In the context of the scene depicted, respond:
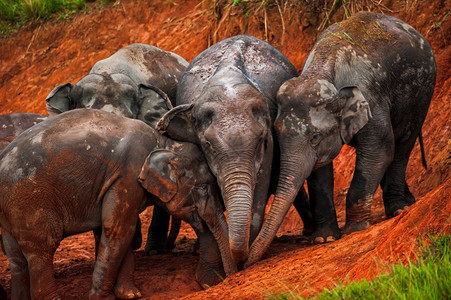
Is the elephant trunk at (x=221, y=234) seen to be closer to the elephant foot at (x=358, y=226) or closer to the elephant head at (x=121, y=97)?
the elephant foot at (x=358, y=226)

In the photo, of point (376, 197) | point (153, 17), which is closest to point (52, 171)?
point (376, 197)

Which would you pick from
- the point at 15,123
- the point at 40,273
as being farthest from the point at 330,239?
the point at 15,123

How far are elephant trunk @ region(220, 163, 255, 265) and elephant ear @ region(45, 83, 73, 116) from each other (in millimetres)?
2974

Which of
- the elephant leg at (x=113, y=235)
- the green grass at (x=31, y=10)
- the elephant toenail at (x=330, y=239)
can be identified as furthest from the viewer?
the green grass at (x=31, y=10)

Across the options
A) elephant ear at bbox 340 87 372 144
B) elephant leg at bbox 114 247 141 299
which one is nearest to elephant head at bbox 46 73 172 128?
elephant leg at bbox 114 247 141 299

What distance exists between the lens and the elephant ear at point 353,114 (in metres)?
7.61

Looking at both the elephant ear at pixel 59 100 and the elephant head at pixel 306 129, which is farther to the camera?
the elephant ear at pixel 59 100

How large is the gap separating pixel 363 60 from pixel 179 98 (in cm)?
194

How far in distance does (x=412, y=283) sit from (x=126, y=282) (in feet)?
10.6

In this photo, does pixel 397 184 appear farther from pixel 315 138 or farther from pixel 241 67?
pixel 241 67

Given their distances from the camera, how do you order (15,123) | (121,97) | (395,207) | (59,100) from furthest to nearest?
(15,123) < (59,100) < (395,207) < (121,97)

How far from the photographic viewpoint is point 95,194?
694cm

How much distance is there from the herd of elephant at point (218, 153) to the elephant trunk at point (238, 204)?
11 millimetres

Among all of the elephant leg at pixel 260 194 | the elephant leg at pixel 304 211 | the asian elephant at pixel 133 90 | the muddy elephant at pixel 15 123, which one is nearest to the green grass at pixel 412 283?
the elephant leg at pixel 260 194
